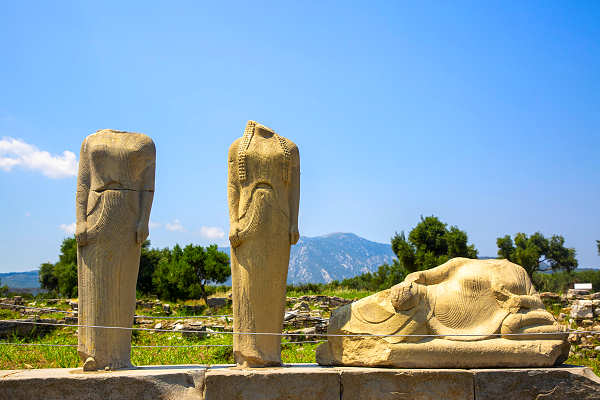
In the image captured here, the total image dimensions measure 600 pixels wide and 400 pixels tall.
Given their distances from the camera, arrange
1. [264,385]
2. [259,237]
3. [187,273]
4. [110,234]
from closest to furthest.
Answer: [264,385] < [110,234] < [259,237] < [187,273]

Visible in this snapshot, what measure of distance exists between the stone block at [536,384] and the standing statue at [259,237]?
2085 millimetres

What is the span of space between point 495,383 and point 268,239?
105 inches

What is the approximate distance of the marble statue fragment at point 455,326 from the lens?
5195 mm

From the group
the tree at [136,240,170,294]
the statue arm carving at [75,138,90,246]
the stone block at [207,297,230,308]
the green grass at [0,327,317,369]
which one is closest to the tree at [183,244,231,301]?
the stone block at [207,297,230,308]

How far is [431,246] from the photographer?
24453 mm

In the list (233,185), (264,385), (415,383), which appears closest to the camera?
(264,385)

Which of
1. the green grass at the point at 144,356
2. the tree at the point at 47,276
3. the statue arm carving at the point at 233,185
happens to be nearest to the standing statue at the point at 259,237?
the statue arm carving at the point at 233,185

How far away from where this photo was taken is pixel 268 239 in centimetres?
534

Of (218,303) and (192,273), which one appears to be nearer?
(218,303)

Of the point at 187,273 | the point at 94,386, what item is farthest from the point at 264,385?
the point at 187,273

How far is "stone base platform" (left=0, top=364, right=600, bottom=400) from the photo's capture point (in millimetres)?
4723

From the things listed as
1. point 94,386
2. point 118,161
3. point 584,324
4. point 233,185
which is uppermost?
point 118,161

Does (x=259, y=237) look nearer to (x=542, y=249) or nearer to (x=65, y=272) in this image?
(x=65, y=272)

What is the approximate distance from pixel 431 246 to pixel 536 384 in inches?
778
